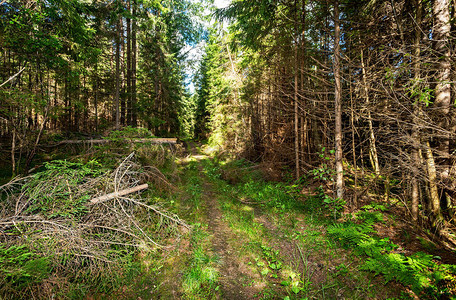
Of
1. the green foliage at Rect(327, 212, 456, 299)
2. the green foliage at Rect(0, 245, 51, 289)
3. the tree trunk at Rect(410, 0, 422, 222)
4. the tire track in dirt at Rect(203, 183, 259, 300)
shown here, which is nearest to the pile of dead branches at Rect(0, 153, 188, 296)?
the green foliage at Rect(0, 245, 51, 289)

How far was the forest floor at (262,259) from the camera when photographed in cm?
301

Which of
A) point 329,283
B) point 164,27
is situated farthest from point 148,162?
point 164,27

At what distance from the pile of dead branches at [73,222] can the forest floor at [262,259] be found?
34.0 inches

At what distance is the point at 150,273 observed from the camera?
11.3 feet

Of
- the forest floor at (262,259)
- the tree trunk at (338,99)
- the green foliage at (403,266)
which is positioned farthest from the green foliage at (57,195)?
the tree trunk at (338,99)

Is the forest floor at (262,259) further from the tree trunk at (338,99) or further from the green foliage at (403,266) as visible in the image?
the tree trunk at (338,99)

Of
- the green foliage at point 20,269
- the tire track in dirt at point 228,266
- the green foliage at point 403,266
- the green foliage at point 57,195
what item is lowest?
the tire track in dirt at point 228,266

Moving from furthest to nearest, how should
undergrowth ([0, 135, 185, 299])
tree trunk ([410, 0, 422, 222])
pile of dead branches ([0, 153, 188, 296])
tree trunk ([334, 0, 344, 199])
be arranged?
tree trunk ([334, 0, 344, 199]), tree trunk ([410, 0, 422, 222]), pile of dead branches ([0, 153, 188, 296]), undergrowth ([0, 135, 185, 299])

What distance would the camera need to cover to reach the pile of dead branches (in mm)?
2990

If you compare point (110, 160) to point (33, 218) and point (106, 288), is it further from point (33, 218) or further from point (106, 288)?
point (106, 288)

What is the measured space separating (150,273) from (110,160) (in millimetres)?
4085

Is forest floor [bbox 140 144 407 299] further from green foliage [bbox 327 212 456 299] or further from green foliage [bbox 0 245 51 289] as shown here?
green foliage [bbox 0 245 51 289]

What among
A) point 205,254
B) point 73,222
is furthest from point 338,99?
point 73,222

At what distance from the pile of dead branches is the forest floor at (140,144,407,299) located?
864 mm
